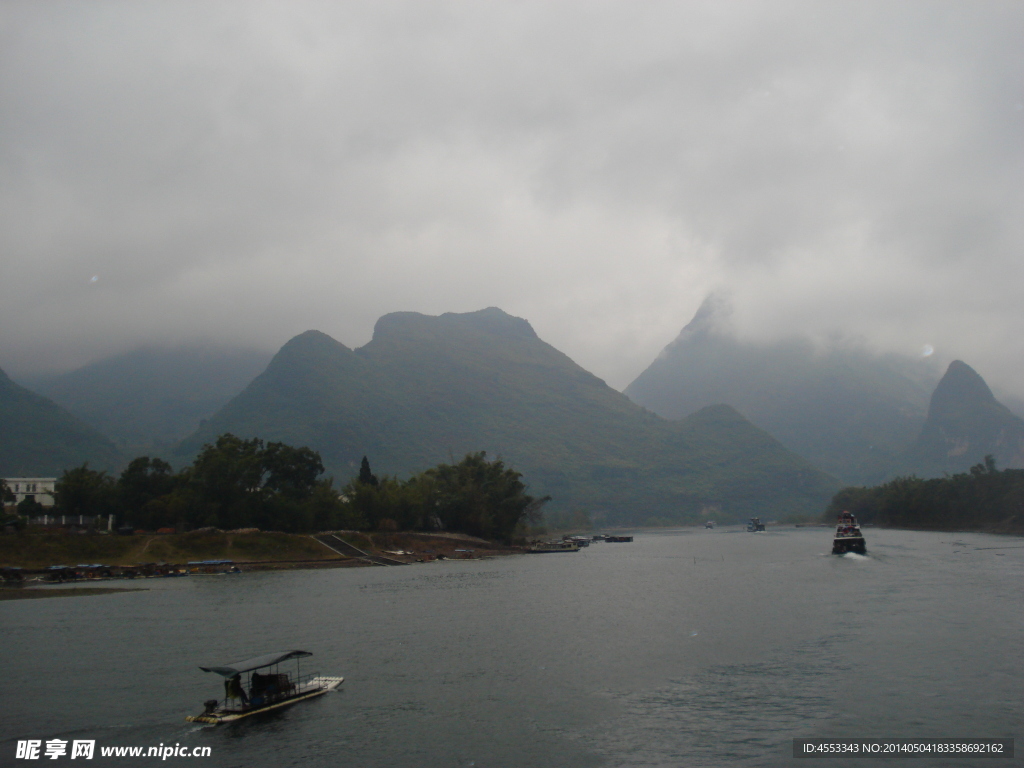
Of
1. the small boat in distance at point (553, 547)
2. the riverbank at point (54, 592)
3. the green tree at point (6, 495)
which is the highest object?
the green tree at point (6, 495)

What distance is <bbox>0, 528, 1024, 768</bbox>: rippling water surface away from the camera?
27766mm

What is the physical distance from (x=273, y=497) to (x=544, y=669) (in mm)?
100803

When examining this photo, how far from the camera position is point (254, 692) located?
3169 centimetres

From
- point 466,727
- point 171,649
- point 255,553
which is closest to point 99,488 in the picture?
point 255,553

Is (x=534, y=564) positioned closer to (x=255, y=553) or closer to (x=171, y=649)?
(x=255, y=553)

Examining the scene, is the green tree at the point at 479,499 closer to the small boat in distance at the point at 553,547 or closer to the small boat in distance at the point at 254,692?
the small boat in distance at the point at 553,547

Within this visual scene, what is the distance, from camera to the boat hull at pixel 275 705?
98.0 ft

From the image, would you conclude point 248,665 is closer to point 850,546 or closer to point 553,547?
point 850,546

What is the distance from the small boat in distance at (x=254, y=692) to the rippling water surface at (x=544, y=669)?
0.74 metres

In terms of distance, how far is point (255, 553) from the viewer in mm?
109688

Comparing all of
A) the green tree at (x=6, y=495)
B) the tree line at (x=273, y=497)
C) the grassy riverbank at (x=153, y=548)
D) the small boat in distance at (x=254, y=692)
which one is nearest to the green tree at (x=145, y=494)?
the tree line at (x=273, y=497)

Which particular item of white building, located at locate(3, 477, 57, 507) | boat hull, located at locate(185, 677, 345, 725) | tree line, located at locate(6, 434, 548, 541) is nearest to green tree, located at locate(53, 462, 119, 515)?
tree line, located at locate(6, 434, 548, 541)

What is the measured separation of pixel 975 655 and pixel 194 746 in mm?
37000

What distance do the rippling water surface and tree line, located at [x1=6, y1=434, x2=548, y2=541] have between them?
168 ft
